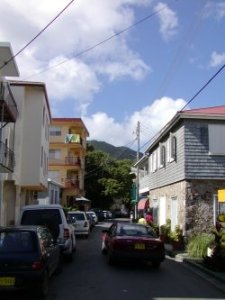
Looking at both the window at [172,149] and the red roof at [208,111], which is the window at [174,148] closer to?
the window at [172,149]

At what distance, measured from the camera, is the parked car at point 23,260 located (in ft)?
33.3

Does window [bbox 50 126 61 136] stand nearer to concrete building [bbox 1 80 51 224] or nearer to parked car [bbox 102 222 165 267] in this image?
concrete building [bbox 1 80 51 224]

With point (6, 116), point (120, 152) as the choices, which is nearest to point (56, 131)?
point (6, 116)

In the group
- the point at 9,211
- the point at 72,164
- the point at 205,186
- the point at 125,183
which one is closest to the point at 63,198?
the point at 72,164

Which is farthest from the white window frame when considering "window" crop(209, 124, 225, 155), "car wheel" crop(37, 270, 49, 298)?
"car wheel" crop(37, 270, 49, 298)

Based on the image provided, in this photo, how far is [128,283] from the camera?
13.1 m

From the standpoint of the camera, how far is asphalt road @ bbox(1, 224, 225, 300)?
37.2 ft

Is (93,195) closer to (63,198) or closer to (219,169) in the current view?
(63,198)

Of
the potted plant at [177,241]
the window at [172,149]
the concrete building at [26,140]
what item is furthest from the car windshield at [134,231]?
the concrete building at [26,140]

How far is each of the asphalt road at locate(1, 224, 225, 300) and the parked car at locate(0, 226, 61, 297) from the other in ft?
2.42

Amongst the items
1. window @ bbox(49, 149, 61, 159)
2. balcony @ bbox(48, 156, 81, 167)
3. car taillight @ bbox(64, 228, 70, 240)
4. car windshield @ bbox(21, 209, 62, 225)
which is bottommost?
car taillight @ bbox(64, 228, 70, 240)

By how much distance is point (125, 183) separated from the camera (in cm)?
8494

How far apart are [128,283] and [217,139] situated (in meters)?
12.3

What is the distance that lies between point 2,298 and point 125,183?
7429 centimetres
